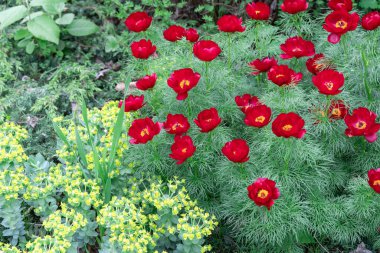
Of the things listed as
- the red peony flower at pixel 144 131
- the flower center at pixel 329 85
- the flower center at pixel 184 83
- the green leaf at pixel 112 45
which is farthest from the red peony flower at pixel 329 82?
the green leaf at pixel 112 45

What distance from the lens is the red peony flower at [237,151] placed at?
7.93 ft

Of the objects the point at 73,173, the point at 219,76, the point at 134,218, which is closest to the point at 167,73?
the point at 219,76

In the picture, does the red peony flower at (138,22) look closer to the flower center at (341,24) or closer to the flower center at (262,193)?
the flower center at (341,24)

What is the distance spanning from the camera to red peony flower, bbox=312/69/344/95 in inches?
97.8

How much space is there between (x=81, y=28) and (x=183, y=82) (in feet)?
6.39

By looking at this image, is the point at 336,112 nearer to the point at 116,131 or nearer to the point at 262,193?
the point at 262,193

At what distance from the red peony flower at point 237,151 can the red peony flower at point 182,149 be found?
0.17 metres

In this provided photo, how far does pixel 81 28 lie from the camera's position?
14.1ft

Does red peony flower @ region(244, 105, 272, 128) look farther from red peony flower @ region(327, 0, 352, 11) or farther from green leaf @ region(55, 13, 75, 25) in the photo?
green leaf @ region(55, 13, 75, 25)

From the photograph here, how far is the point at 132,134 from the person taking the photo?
260 centimetres

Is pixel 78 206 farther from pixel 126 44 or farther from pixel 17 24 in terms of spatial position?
pixel 17 24

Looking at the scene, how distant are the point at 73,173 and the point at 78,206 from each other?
0.24 metres

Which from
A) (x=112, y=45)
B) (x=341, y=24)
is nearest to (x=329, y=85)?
(x=341, y=24)

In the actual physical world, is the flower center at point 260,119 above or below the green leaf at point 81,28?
above
